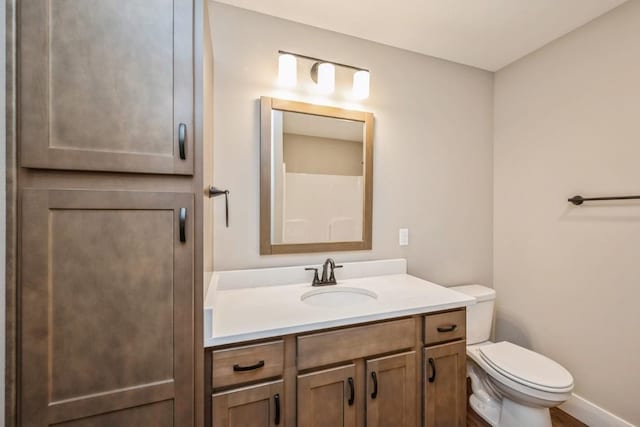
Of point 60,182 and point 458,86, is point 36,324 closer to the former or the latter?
point 60,182

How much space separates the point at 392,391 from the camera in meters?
1.23

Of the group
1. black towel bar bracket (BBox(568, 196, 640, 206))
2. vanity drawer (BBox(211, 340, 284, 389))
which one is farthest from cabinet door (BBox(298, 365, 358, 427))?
black towel bar bracket (BBox(568, 196, 640, 206))

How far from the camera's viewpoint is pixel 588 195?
1656mm

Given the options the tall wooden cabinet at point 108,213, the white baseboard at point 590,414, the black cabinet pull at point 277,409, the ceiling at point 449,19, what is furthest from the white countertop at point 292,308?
the ceiling at point 449,19

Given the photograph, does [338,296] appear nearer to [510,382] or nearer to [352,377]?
[352,377]

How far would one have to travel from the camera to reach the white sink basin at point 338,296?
1528mm

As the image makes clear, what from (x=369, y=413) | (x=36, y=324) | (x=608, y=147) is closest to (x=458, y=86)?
(x=608, y=147)

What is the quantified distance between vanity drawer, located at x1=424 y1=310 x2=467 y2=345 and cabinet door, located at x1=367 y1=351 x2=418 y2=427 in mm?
120

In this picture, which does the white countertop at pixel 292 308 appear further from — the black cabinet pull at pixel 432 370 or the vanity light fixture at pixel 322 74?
the vanity light fixture at pixel 322 74

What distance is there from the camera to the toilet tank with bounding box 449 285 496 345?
1.86 metres

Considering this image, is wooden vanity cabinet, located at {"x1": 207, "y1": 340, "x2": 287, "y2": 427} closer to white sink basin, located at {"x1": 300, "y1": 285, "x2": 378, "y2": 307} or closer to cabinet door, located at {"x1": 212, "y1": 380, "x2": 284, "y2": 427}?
cabinet door, located at {"x1": 212, "y1": 380, "x2": 284, "y2": 427}

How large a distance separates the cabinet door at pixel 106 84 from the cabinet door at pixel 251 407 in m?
0.81

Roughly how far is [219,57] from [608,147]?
87.9 inches

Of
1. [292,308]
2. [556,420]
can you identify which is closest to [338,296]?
[292,308]
